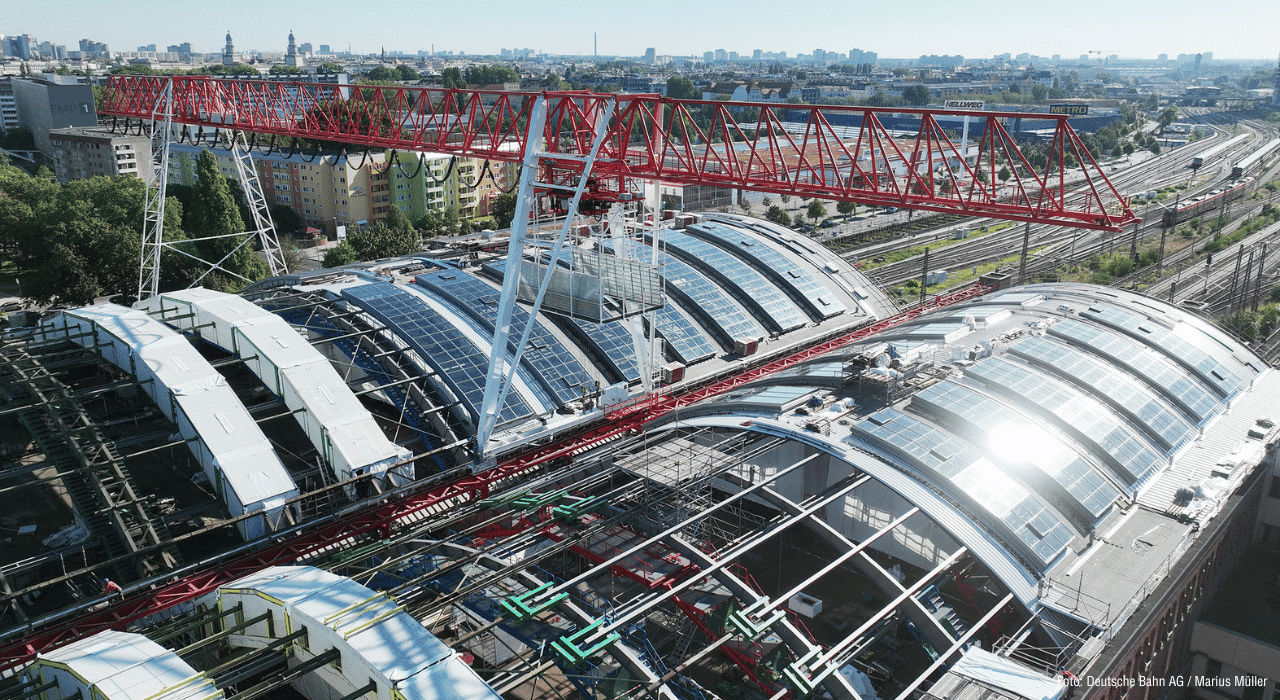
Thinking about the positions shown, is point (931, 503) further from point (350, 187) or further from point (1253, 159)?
point (1253, 159)

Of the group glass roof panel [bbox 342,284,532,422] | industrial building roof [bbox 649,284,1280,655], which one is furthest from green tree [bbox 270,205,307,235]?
industrial building roof [bbox 649,284,1280,655]

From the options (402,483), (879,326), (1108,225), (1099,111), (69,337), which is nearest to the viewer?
(1108,225)

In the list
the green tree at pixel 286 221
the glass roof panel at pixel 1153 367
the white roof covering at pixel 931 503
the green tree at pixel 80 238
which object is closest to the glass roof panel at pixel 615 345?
the white roof covering at pixel 931 503

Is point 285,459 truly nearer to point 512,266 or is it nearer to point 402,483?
point 402,483

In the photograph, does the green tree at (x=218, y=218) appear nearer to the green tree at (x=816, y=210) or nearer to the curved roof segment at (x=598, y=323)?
the curved roof segment at (x=598, y=323)

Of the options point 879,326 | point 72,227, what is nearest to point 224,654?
point 879,326

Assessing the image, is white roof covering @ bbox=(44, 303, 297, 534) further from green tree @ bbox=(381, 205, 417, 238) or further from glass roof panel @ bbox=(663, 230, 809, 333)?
green tree @ bbox=(381, 205, 417, 238)
